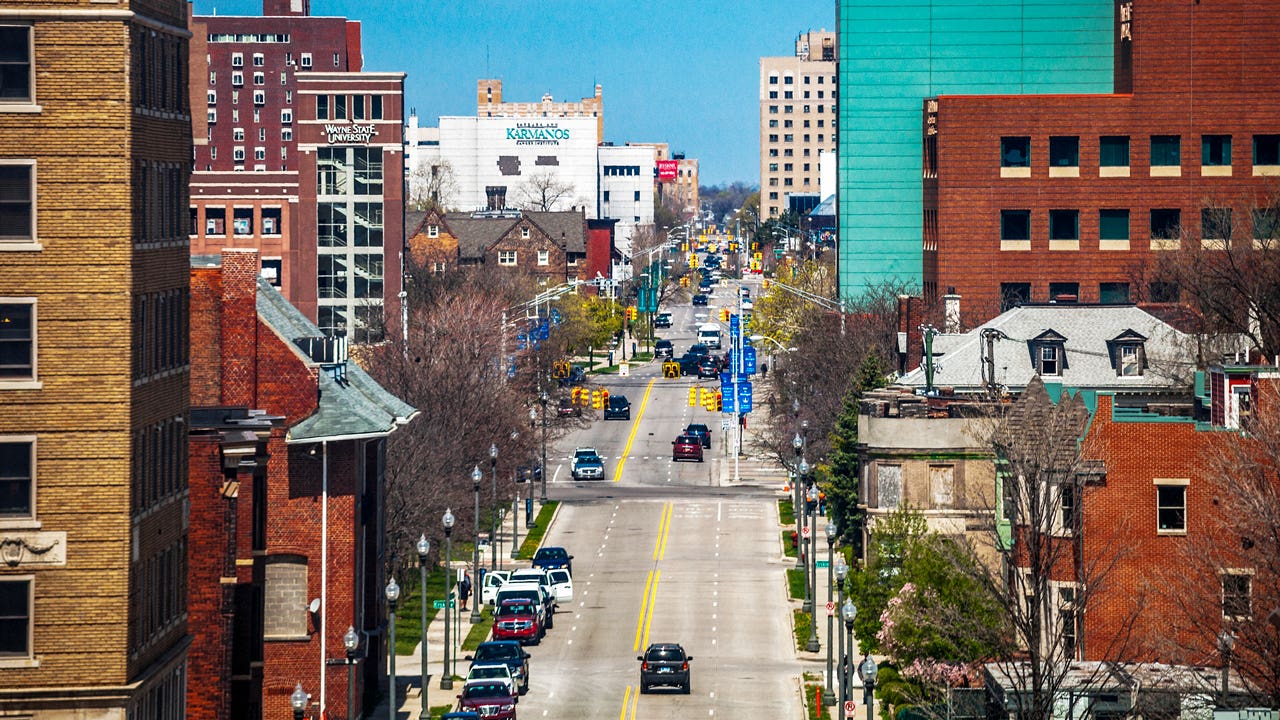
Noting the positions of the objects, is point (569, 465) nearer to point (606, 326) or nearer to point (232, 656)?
point (606, 326)

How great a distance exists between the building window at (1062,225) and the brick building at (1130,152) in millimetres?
52

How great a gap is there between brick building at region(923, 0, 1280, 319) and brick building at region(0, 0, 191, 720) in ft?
280

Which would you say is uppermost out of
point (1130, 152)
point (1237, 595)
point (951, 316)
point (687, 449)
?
point (1130, 152)

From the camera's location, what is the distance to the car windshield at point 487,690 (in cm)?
6134

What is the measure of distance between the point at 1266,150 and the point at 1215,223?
15.3m

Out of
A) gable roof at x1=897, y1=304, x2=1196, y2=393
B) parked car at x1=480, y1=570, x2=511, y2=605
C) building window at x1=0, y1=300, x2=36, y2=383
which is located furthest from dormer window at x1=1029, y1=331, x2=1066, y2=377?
building window at x1=0, y1=300, x2=36, y2=383

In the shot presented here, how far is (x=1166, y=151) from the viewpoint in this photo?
121000mm

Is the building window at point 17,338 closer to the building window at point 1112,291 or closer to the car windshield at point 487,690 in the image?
the car windshield at point 487,690

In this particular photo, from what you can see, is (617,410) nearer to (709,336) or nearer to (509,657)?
(709,336)

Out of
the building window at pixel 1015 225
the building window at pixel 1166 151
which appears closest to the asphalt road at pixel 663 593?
the building window at pixel 1015 225

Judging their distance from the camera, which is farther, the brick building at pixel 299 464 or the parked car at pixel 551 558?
the parked car at pixel 551 558

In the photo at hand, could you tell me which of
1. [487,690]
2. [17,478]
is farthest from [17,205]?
[487,690]

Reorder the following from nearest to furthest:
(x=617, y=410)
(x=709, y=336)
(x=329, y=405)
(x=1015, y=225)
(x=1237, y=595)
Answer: (x=1237, y=595) < (x=329, y=405) < (x=1015, y=225) < (x=617, y=410) < (x=709, y=336)

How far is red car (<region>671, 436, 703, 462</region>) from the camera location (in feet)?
426
